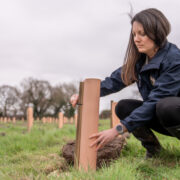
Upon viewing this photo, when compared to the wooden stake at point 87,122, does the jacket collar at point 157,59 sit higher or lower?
higher

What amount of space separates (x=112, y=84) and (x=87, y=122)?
0.61 meters

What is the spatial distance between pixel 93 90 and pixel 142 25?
26.7 inches

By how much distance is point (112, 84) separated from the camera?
2.50 metres

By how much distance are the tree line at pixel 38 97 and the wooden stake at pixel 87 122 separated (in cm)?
3195

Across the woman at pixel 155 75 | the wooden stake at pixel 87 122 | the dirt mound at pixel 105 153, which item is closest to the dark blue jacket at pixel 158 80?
the woman at pixel 155 75

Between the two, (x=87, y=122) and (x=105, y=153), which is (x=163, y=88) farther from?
(x=105, y=153)

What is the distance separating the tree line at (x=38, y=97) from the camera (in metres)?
34.9

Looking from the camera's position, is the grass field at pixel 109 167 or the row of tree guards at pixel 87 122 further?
the row of tree guards at pixel 87 122

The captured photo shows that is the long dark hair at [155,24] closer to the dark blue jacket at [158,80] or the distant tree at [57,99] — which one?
the dark blue jacket at [158,80]

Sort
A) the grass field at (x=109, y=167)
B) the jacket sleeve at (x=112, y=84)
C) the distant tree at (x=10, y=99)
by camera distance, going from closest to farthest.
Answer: the grass field at (x=109, y=167) < the jacket sleeve at (x=112, y=84) < the distant tree at (x=10, y=99)

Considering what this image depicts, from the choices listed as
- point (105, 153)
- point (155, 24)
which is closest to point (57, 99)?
point (105, 153)

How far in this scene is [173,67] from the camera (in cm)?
203

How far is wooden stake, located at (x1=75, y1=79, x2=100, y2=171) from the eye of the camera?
2014 millimetres

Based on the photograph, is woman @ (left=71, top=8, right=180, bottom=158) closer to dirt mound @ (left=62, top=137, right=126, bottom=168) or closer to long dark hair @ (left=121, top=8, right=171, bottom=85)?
long dark hair @ (left=121, top=8, right=171, bottom=85)
